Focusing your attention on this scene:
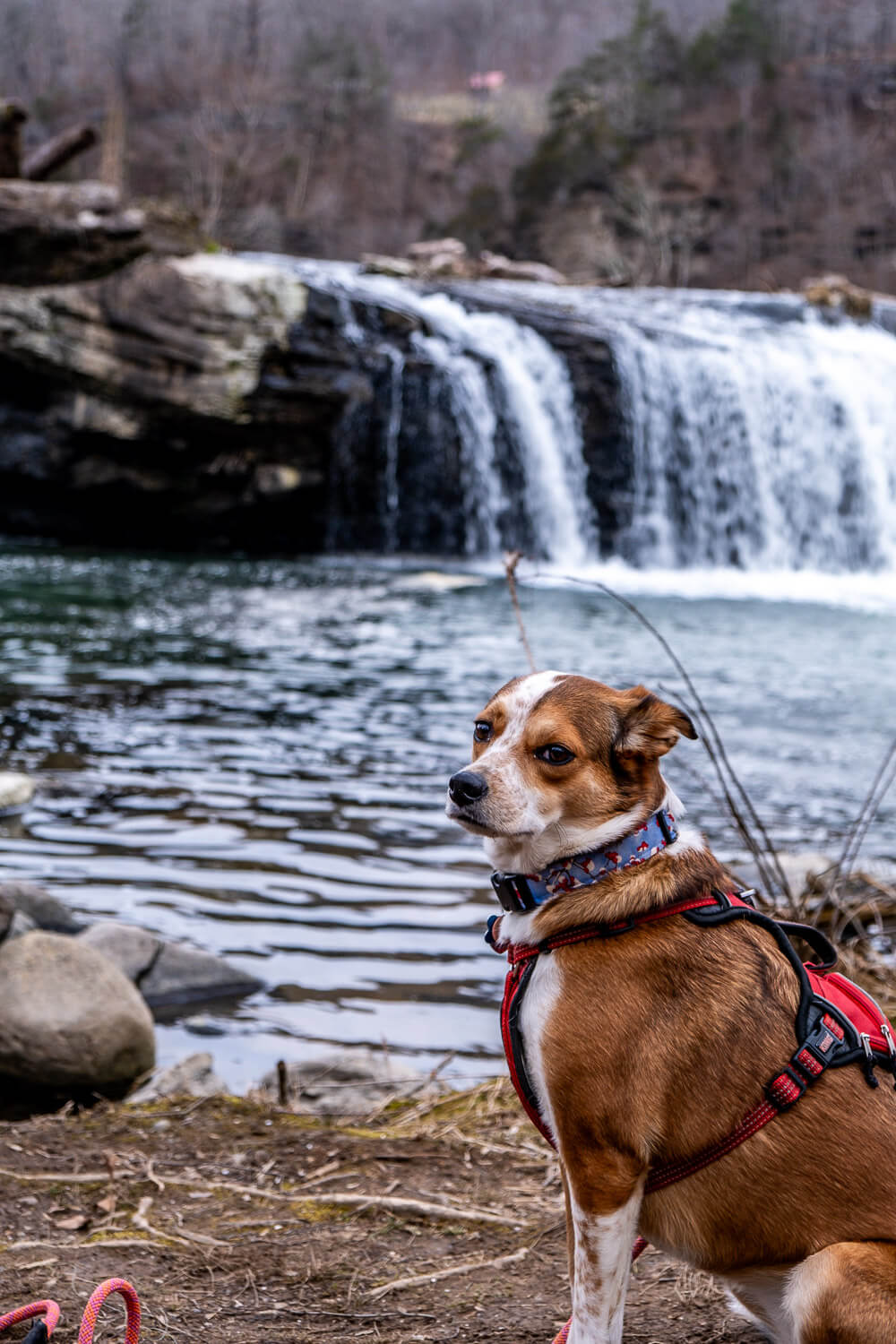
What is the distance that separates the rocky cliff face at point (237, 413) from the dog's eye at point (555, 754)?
62.5 feet

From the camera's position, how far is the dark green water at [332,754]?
5.93 metres

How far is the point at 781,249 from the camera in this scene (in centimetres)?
4872

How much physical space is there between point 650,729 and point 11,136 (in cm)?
2265

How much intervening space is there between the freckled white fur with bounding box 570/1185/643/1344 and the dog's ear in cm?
80

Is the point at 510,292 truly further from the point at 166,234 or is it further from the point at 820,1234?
the point at 820,1234

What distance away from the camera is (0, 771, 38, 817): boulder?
25.9 feet

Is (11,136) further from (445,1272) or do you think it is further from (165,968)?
(445,1272)

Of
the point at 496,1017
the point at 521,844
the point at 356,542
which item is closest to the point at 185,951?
the point at 496,1017

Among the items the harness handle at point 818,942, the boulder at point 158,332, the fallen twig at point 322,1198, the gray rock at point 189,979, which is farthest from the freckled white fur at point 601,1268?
the boulder at point 158,332

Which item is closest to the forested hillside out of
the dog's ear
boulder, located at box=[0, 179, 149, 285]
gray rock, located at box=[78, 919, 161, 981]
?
boulder, located at box=[0, 179, 149, 285]

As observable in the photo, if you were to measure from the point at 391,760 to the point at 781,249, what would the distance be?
44679 mm

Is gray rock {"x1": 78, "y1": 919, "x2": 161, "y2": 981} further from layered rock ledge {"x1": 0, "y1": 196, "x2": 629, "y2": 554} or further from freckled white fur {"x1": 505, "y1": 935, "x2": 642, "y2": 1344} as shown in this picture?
layered rock ledge {"x1": 0, "y1": 196, "x2": 629, "y2": 554}

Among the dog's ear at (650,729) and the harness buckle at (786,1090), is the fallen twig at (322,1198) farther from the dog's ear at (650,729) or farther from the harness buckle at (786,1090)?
the dog's ear at (650,729)

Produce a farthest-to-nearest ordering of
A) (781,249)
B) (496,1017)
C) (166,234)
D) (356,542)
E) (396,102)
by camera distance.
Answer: (396,102), (781,249), (356,542), (166,234), (496,1017)
